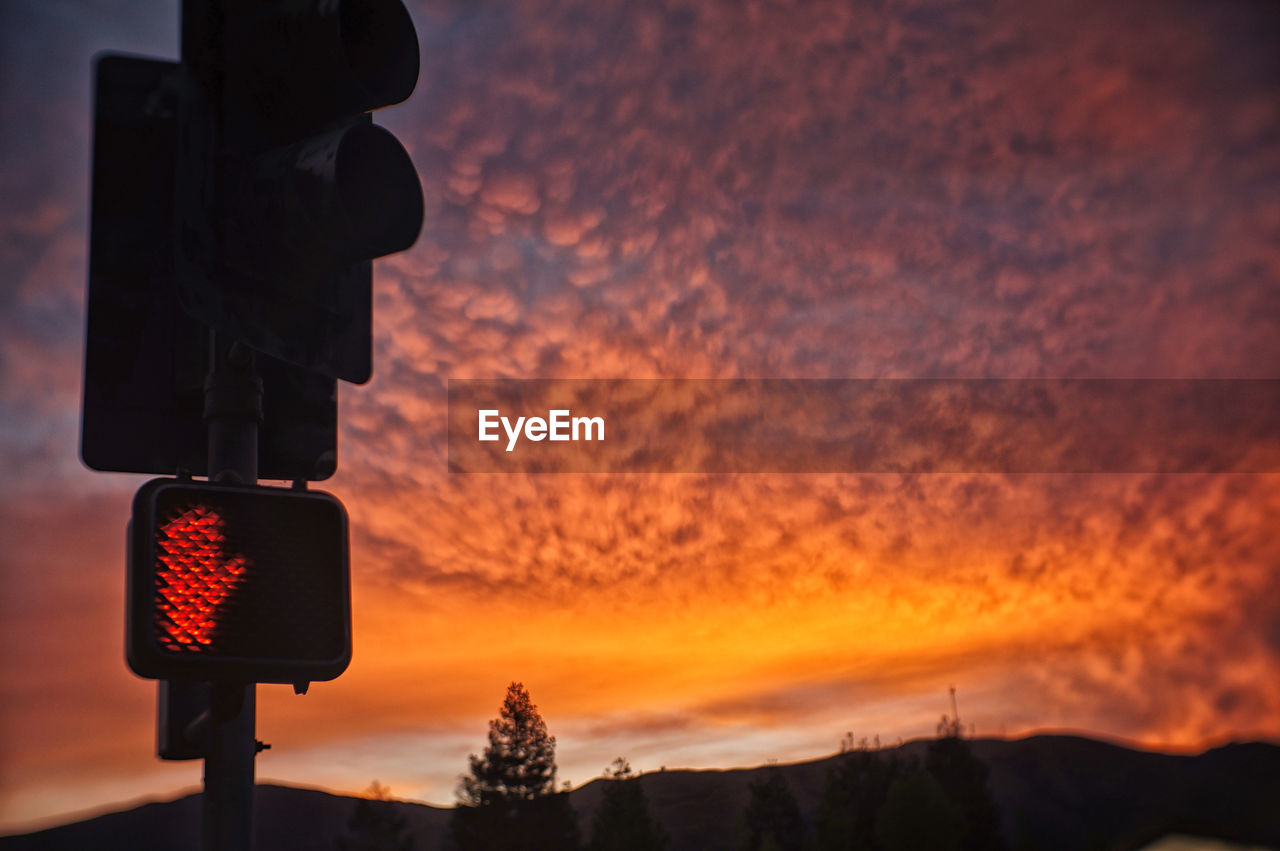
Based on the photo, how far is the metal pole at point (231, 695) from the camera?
277cm

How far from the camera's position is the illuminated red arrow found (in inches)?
101

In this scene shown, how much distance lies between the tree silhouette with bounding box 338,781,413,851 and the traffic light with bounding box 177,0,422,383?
3342 inches

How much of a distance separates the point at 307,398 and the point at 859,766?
328 feet

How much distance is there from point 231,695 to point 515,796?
79.4 m

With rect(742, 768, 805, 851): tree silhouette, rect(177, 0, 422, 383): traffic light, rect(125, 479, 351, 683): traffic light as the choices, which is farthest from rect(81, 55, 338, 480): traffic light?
rect(742, 768, 805, 851): tree silhouette

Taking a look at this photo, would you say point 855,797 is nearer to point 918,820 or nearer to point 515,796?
point 918,820

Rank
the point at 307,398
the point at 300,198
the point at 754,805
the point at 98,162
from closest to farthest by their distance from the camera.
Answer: the point at 300,198
the point at 98,162
the point at 307,398
the point at 754,805

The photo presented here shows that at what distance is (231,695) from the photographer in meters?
2.73

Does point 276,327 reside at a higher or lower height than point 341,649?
higher

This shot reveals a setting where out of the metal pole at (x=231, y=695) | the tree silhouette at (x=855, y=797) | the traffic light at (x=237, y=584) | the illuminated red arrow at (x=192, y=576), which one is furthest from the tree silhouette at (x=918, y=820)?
the illuminated red arrow at (x=192, y=576)

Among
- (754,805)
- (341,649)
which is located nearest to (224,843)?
(341,649)

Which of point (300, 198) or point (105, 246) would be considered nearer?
point (300, 198)

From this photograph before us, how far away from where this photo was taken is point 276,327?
2795 mm

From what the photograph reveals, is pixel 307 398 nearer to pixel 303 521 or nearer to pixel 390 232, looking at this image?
pixel 303 521
